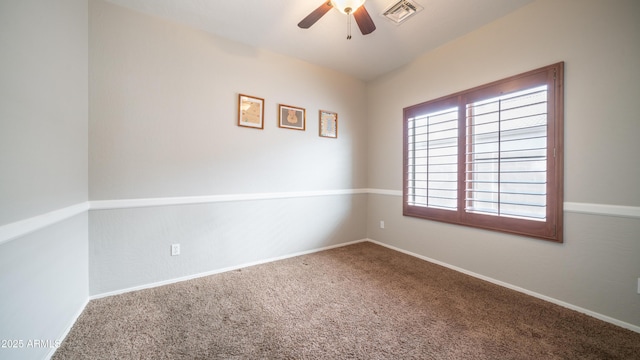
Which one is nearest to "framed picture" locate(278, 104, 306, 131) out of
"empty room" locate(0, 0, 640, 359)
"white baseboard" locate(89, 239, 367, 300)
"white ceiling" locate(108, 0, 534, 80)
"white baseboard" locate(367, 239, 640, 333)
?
"empty room" locate(0, 0, 640, 359)

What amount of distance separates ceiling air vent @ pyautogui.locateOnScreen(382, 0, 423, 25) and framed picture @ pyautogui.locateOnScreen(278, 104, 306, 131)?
1.50 meters

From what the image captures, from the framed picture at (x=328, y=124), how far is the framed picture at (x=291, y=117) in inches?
12.7

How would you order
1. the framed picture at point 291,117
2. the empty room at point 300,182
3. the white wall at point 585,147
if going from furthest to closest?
the framed picture at point 291,117
the white wall at point 585,147
the empty room at point 300,182

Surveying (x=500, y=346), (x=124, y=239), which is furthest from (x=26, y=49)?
(x=500, y=346)

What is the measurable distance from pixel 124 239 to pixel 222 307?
1.18 metres

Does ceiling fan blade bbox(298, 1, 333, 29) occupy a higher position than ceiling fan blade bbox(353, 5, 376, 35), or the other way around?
ceiling fan blade bbox(298, 1, 333, 29)

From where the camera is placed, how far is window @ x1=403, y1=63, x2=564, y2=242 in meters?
2.03

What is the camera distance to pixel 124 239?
2166mm

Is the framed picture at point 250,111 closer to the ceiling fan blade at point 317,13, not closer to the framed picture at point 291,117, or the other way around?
the framed picture at point 291,117

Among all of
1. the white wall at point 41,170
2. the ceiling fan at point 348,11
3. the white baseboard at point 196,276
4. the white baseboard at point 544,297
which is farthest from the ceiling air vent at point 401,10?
the white baseboard at point 196,276

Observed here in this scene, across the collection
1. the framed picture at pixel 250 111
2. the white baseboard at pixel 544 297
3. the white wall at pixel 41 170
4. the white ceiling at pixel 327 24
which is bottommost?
the white baseboard at pixel 544 297

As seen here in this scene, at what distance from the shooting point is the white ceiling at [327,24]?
2.13m

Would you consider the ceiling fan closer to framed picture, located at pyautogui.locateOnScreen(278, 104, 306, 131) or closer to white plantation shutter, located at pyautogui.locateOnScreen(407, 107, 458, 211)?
framed picture, located at pyautogui.locateOnScreen(278, 104, 306, 131)

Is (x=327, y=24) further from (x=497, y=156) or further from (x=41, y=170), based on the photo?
(x=41, y=170)
